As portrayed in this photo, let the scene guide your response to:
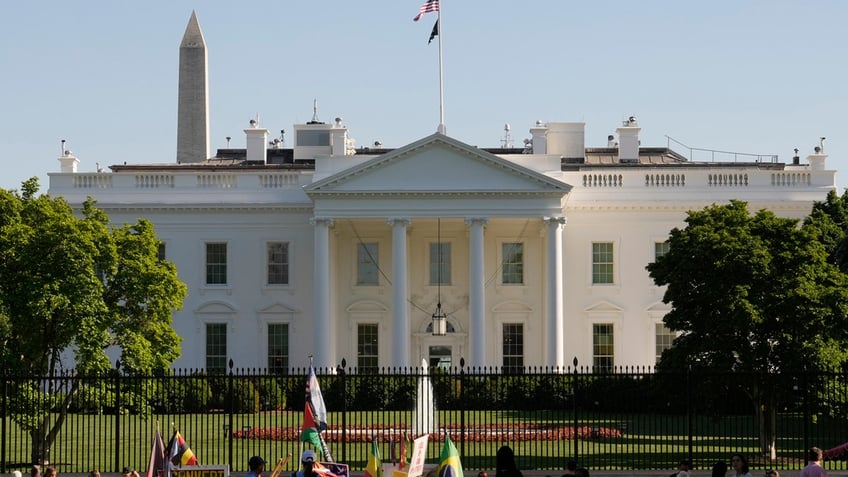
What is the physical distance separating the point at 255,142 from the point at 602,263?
1654 centimetres

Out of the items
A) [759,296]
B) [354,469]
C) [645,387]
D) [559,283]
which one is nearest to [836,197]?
[559,283]

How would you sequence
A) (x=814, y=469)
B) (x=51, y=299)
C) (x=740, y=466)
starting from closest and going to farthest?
1. (x=740, y=466)
2. (x=814, y=469)
3. (x=51, y=299)

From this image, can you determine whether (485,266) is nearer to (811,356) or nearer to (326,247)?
(326,247)

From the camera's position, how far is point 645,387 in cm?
3469

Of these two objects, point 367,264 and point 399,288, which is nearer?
point 399,288

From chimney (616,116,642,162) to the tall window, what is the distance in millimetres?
12306

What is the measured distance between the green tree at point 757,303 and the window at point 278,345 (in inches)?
Answer: 942

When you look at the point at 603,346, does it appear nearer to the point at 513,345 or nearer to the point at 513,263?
the point at 513,345

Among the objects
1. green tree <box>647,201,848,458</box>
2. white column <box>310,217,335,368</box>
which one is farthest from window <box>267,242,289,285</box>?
green tree <box>647,201,848,458</box>

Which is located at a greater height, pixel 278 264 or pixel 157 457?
pixel 278 264

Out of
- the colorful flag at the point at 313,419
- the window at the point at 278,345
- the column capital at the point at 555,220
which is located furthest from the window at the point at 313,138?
the colorful flag at the point at 313,419

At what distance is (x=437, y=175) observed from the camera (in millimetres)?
58656

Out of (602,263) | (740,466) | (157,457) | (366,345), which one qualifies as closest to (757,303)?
(740,466)

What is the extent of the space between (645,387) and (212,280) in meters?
29.7
